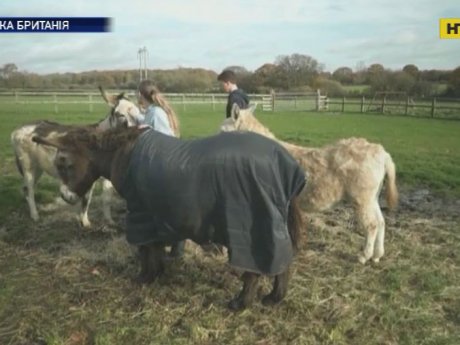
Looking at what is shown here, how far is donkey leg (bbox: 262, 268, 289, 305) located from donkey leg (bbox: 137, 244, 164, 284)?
1.27 m

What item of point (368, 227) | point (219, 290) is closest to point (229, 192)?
point (219, 290)

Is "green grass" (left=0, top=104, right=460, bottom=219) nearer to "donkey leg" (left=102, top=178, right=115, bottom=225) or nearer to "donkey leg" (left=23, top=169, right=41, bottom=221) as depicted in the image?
"donkey leg" (left=23, top=169, right=41, bottom=221)

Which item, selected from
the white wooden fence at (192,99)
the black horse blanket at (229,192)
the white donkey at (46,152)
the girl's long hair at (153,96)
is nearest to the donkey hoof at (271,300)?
the black horse blanket at (229,192)

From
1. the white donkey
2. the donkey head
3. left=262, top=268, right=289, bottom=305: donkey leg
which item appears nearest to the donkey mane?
the donkey head

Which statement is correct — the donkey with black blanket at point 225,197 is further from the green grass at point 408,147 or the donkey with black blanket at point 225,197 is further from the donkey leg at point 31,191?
the green grass at point 408,147

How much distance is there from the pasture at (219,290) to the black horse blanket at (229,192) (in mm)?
670

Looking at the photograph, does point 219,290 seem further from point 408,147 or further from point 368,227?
point 408,147

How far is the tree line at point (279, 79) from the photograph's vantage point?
44094 millimetres

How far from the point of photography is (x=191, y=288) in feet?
17.1

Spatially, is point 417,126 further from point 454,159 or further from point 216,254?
point 216,254

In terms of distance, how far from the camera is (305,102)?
4450 cm

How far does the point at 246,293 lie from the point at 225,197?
1.10 meters

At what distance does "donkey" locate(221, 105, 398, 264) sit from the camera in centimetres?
585

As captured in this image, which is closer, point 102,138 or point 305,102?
point 102,138
